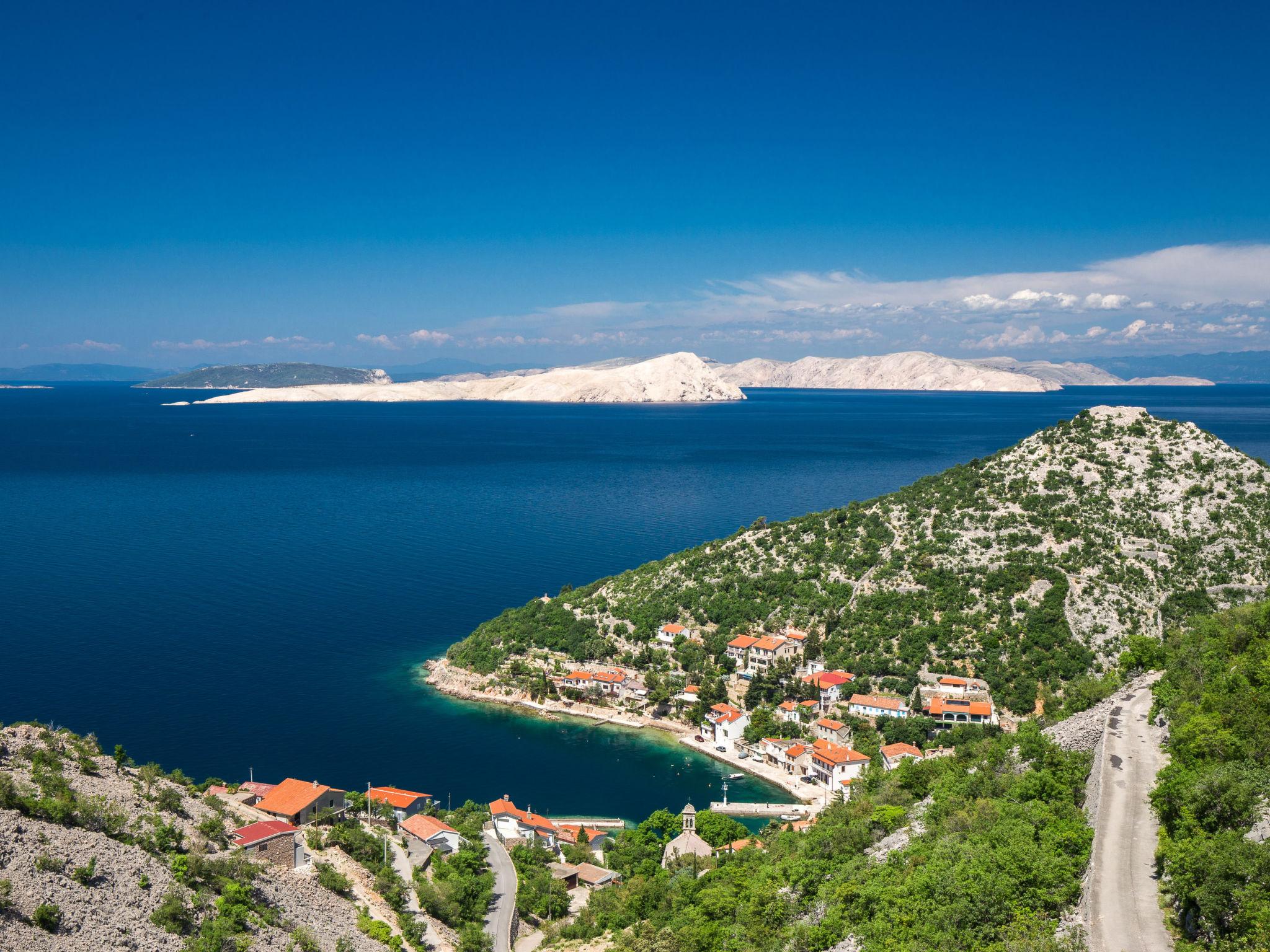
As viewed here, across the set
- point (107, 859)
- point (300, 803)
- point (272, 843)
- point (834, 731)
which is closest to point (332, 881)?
point (272, 843)

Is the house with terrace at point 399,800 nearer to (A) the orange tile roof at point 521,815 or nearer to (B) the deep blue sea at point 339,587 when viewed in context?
(A) the orange tile roof at point 521,815

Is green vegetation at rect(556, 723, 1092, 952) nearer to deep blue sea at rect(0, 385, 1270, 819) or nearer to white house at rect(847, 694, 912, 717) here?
deep blue sea at rect(0, 385, 1270, 819)

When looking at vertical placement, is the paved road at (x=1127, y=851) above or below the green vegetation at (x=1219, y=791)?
below

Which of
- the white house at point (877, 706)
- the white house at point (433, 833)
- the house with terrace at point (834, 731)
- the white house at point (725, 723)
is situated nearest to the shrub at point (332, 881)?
the white house at point (433, 833)

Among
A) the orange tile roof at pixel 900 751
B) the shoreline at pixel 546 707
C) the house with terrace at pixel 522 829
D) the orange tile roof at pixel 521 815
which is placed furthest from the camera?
the shoreline at pixel 546 707

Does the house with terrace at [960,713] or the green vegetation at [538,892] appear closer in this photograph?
the green vegetation at [538,892]

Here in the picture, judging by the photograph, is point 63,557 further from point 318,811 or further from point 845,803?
point 845,803

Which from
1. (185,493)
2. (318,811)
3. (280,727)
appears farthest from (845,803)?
(185,493)
